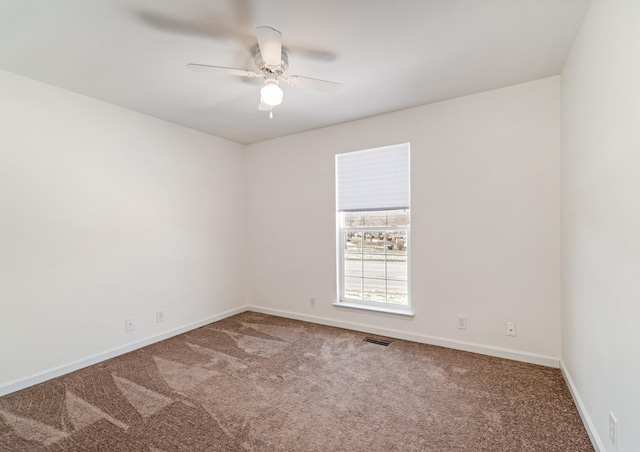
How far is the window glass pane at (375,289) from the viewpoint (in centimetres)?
357

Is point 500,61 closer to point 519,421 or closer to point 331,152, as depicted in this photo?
point 331,152

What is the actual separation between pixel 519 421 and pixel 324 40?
9.30 ft

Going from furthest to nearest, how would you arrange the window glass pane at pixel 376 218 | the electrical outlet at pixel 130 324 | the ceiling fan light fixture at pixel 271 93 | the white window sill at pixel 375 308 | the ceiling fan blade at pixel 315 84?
the window glass pane at pixel 376 218, the white window sill at pixel 375 308, the electrical outlet at pixel 130 324, the ceiling fan blade at pixel 315 84, the ceiling fan light fixture at pixel 271 93

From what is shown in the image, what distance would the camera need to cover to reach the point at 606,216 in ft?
5.02

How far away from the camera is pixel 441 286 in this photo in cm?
309

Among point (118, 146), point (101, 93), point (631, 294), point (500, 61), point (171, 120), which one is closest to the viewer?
point (631, 294)

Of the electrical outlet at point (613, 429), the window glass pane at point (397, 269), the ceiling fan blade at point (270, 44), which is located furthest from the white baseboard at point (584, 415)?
the ceiling fan blade at point (270, 44)

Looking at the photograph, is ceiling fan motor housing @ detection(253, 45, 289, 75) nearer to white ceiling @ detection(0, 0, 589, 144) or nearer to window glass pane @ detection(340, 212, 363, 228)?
white ceiling @ detection(0, 0, 589, 144)

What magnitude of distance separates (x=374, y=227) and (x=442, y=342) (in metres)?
1.45

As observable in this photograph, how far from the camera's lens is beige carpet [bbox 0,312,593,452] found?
5.79 feet

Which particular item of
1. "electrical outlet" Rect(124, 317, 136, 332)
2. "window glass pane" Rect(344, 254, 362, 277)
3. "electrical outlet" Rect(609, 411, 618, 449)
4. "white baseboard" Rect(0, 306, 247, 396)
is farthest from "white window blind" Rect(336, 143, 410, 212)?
"electrical outlet" Rect(124, 317, 136, 332)

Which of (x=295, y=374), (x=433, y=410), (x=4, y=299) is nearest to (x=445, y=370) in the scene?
(x=433, y=410)

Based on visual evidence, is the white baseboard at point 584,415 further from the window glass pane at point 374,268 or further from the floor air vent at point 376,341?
the window glass pane at point 374,268

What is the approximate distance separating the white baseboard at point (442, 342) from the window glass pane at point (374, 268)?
61 centimetres
